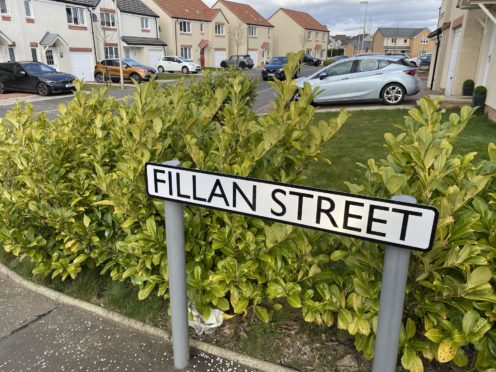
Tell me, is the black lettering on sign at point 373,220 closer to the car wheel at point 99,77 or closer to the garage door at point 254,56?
the car wheel at point 99,77

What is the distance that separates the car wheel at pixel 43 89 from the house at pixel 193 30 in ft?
82.9

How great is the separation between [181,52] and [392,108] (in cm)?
3676

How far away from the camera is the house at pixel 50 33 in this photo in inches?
1017

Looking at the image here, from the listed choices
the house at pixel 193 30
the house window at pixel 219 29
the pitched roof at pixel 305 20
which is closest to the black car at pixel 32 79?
the house at pixel 193 30

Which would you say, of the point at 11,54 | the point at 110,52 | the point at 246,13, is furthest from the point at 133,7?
the point at 246,13

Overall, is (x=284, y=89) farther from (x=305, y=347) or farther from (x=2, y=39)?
(x=2, y=39)

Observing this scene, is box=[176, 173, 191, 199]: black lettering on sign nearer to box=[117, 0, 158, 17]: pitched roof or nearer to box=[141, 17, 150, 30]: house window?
box=[117, 0, 158, 17]: pitched roof

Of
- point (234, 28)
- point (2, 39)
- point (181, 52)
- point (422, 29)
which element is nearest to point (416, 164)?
point (2, 39)

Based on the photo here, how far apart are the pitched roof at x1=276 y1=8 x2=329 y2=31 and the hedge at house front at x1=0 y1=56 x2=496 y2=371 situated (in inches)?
2593

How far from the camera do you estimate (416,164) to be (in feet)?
6.75

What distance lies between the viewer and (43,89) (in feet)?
68.4

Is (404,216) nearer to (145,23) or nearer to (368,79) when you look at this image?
(368,79)

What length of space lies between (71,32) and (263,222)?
32.8 meters

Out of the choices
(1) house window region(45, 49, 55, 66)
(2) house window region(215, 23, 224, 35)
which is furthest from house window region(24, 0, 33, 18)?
(2) house window region(215, 23, 224, 35)
